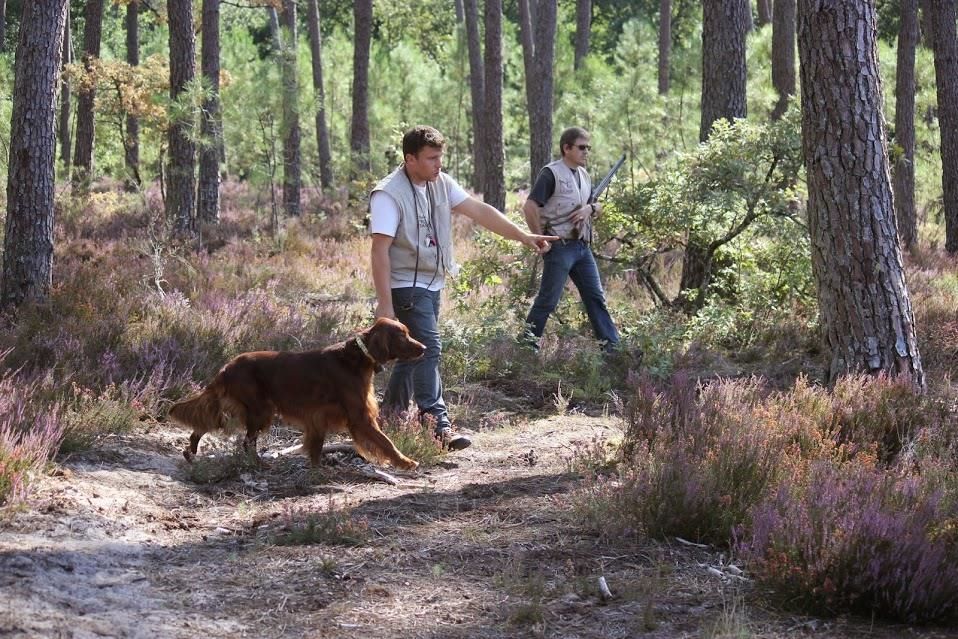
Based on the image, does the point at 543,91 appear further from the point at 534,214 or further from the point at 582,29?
the point at 534,214

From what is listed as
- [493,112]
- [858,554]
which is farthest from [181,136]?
[858,554]

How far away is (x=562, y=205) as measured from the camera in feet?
29.9

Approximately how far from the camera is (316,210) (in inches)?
888

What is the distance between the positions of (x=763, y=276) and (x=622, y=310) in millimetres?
1556

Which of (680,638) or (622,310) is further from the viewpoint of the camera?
(622,310)

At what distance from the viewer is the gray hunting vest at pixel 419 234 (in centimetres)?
661

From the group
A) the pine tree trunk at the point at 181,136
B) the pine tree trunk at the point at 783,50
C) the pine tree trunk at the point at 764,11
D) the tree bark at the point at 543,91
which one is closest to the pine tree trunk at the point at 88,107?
the pine tree trunk at the point at 181,136

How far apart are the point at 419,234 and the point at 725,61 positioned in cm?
656

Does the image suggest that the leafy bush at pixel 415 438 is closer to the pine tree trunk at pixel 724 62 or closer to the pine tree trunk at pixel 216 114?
the pine tree trunk at pixel 724 62

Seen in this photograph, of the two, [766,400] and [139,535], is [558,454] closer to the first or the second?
[766,400]

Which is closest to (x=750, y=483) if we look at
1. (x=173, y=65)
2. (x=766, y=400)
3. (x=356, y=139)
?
(x=766, y=400)

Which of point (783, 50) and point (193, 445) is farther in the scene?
point (783, 50)

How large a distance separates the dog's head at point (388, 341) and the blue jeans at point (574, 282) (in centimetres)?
326

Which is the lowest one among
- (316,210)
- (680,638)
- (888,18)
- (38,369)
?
(680,638)
